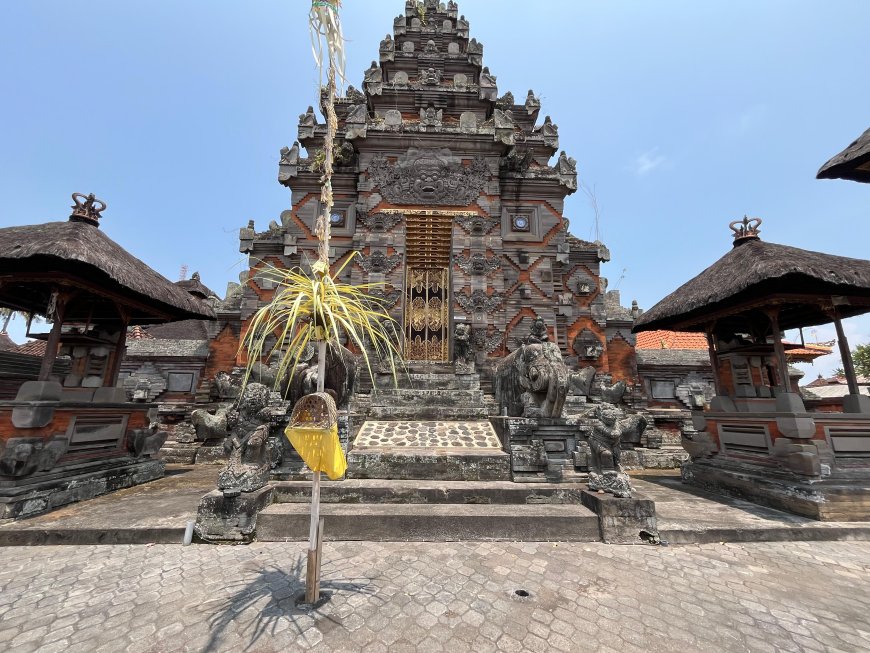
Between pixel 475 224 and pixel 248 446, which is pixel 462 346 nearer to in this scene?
pixel 475 224

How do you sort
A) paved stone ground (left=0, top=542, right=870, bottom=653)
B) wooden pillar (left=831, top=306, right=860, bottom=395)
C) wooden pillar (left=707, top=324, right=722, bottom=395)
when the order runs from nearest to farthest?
1. paved stone ground (left=0, top=542, right=870, bottom=653)
2. wooden pillar (left=831, top=306, right=860, bottom=395)
3. wooden pillar (left=707, top=324, right=722, bottom=395)

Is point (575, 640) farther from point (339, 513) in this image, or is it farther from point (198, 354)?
point (198, 354)

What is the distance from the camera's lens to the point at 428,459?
6.20 metres

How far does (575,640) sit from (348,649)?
5.76 feet

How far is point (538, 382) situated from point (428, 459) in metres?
2.33

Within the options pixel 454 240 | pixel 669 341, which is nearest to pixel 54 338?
pixel 454 240

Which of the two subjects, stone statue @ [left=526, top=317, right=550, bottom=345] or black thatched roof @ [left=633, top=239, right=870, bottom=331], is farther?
stone statue @ [left=526, top=317, right=550, bottom=345]

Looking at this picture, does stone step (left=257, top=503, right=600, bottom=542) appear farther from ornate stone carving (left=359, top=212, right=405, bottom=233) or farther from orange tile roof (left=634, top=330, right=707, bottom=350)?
orange tile roof (left=634, top=330, right=707, bottom=350)

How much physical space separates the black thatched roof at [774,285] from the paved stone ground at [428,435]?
5502 mm

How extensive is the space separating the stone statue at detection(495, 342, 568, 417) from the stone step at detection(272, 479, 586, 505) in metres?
1.32

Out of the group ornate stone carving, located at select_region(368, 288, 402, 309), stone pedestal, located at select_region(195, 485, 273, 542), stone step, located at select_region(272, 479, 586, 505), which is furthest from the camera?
ornate stone carving, located at select_region(368, 288, 402, 309)

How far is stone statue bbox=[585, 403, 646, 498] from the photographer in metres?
5.22

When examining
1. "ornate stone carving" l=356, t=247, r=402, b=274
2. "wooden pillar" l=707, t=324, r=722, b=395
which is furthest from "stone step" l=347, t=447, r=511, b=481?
"ornate stone carving" l=356, t=247, r=402, b=274

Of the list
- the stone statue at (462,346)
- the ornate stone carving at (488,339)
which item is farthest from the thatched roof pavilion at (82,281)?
the ornate stone carving at (488,339)
